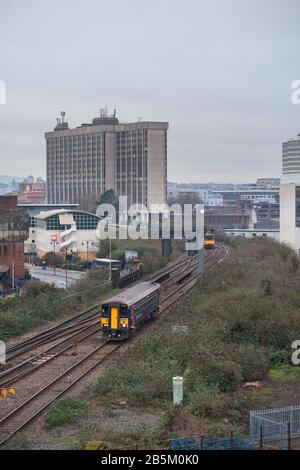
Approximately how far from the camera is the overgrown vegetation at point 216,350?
16109 millimetres

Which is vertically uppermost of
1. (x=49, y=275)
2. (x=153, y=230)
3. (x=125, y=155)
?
(x=125, y=155)

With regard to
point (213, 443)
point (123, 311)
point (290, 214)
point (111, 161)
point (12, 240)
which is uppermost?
point (111, 161)

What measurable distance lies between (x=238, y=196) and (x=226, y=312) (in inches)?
6642

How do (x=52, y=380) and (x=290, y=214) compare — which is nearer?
(x=52, y=380)

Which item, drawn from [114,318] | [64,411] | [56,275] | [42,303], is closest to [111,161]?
[56,275]

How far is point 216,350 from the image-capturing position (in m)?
18.9

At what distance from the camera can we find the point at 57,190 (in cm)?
14238

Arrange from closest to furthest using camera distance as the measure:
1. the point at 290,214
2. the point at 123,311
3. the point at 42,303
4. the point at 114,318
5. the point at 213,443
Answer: the point at 213,443 → the point at 123,311 → the point at 114,318 → the point at 42,303 → the point at 290,214

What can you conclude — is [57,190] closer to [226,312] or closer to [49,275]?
[49,275]

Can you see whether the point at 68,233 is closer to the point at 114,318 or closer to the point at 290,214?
the point at 290,214

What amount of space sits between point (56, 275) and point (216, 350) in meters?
Result: 32.1

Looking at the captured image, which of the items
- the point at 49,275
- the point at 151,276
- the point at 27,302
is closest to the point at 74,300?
the point at 27,302

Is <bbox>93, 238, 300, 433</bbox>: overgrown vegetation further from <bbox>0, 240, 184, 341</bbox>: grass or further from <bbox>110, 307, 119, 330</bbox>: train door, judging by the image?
<bbox>0, 240, 184, 341</bbox>: grass

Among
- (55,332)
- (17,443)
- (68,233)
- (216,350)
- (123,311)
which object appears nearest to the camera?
(17,443)
